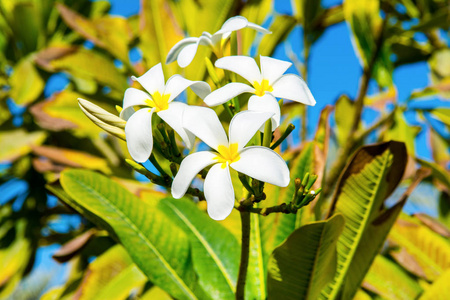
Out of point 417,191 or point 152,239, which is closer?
point 152,239

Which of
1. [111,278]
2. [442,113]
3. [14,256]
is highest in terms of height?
[442,113]

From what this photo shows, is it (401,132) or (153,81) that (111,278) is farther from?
(401,132)

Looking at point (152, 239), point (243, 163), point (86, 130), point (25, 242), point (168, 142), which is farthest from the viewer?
point (25, 242)

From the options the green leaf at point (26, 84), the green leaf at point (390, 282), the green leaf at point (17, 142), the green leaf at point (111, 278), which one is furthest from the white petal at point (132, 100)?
the green leaf at point (26, 84)

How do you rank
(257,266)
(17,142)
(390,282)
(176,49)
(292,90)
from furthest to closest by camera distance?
(17,142) → (390,282) → (257,266) → (176,49) → (292,90)

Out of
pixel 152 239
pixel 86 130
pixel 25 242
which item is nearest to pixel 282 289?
pixel 152 239

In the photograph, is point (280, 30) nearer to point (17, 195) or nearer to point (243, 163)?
point (243, 163)

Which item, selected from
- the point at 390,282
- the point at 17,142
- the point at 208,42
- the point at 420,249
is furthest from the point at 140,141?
the point at 17,142
